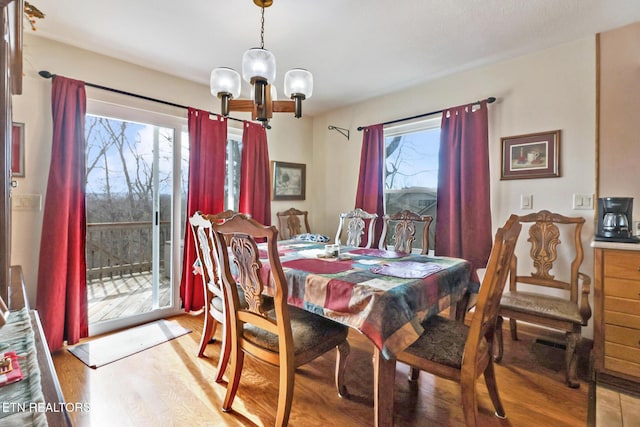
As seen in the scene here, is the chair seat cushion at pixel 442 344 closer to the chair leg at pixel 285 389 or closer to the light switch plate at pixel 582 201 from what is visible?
the chair leg at pixel 285 389

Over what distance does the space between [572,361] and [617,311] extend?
Answer: 42cm

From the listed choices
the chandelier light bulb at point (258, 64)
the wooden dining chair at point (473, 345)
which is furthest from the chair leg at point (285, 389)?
the chandelier light bulb at point (258, 64)

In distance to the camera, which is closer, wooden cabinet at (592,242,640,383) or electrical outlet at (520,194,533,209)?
wooden cabinet at (592,242,640,383)

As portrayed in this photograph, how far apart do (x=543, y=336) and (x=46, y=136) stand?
4391 millimetres

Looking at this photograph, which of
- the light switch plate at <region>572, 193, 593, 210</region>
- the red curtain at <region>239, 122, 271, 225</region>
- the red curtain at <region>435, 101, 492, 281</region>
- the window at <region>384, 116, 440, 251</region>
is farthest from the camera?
the red curtain at <region>239, 122, 271, 225</region>

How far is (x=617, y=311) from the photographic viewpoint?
6.08ft

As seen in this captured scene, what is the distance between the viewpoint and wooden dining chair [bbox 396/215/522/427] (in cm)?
128

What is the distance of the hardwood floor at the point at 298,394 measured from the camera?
159cm

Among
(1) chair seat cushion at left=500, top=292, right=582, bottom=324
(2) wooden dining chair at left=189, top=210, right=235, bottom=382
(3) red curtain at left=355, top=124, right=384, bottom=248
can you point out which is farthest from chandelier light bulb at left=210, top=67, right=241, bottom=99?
(1) chair seat cushion at left=500, top=292, right=582, bottom=324

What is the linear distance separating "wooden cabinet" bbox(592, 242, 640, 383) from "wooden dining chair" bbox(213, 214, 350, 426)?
A: 1.66m

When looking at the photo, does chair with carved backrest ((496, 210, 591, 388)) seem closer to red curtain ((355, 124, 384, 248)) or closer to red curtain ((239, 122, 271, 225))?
red curtain ((355, 124, 384, 248))

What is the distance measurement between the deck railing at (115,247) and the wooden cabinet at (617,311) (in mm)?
4211

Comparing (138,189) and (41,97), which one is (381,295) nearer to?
(41,97)

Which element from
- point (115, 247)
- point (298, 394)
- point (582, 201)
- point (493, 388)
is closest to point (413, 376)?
point (493, 388)
